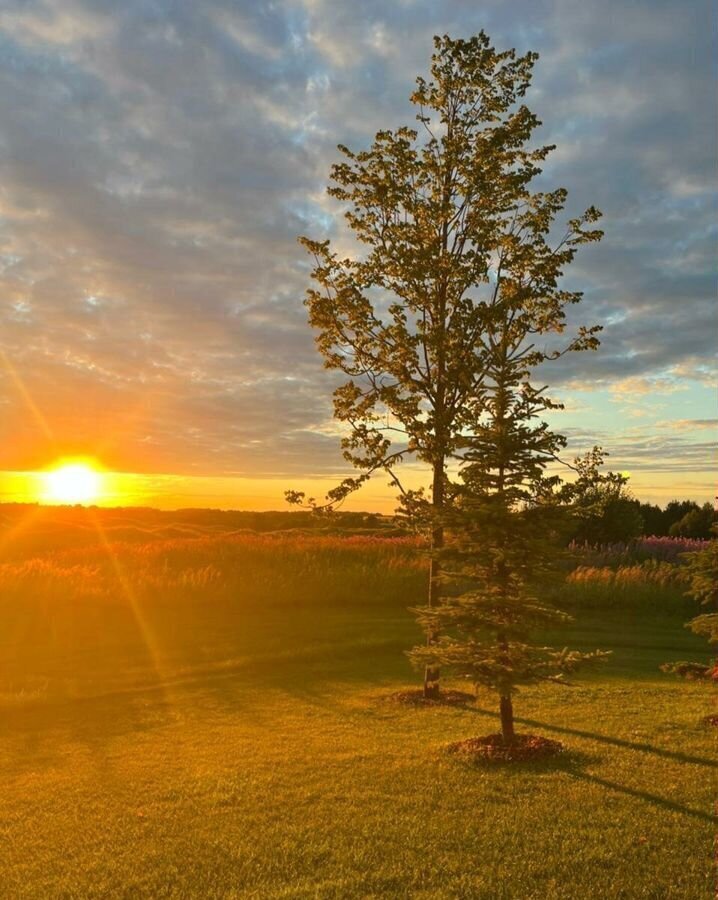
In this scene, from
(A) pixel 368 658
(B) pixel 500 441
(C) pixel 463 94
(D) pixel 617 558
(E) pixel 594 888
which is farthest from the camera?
(D) pixel 617 558

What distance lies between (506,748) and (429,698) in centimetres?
347

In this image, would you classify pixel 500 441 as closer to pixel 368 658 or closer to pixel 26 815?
pixel 26 815

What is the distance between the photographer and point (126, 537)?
41.2 meters

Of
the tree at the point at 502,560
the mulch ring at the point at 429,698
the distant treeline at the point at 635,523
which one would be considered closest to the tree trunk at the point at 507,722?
the tree at the point at 502,560

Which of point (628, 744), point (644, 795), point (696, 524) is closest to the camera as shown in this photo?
point (644, 795)

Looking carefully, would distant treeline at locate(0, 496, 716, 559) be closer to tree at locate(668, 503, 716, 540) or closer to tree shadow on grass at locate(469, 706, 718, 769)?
tree at locate(668, 503, 716, 540)

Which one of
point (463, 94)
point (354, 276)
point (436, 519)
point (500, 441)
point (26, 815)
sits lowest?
point (26, 815)

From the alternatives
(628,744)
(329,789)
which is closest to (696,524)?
(628,744)

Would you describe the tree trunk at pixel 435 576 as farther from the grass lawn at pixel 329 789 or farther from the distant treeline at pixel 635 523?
the distant treeline at pixel 635 523

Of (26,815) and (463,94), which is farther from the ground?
(463,94)

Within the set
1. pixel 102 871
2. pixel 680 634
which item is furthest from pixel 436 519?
pixel 680 634

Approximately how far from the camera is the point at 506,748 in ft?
26.8

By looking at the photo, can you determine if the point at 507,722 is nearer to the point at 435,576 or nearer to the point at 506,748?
the point at 506,748

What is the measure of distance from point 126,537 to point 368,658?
28.9 meters
